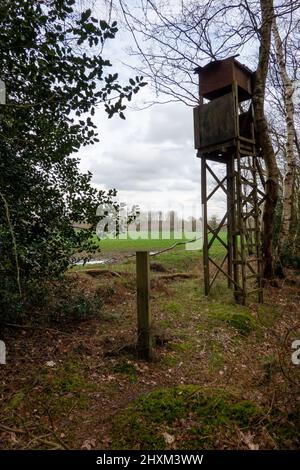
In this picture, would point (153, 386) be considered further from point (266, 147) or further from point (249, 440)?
point (266, 147)

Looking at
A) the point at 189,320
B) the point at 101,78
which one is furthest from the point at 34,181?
the point at 189,320

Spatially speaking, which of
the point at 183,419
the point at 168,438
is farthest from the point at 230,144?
the point at 168,438

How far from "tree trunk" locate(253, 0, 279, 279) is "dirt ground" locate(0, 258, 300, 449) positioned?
11.7ft

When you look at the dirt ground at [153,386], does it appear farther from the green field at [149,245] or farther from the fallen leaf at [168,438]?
the green field at [149,245]

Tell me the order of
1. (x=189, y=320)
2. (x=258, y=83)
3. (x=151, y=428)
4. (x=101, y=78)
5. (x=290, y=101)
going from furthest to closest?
(x=290, y=101) < (x=258, y=83) < (x=189, y=320) < (x=101, y=78) < (x=151, y=428)

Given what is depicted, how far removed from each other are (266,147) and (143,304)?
7045 mm

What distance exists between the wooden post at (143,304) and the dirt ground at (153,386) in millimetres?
201

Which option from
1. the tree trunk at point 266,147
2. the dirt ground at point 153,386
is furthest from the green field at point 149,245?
the dirt ground at point 153,386

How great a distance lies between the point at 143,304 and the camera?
449 cm

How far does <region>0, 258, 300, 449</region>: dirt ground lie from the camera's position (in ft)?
9.59

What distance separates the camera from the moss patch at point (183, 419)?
2.89 metres
